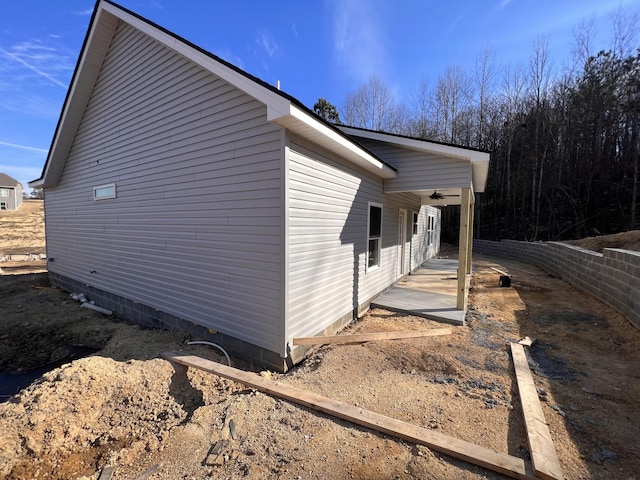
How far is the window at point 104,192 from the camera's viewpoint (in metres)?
6.34

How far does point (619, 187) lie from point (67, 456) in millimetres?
25895

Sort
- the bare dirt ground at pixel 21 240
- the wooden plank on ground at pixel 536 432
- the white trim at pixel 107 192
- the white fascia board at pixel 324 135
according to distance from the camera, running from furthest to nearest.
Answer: the bare dirt ground at pixel 21 240, the white trim at pixel 107 192, the white fascia board at pixel 324 135, the wooden plank on ground at pixel 536 432

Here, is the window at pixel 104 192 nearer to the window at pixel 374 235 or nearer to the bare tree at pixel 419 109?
the window at pixel 374 235

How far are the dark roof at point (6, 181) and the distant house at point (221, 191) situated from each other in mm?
41595

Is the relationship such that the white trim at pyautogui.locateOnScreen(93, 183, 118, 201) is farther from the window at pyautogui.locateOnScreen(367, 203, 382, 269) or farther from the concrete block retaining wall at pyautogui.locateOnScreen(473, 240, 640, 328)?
the concrete block retaining wall at pyautogui.locateOnScreen(473, 240, 640, 328)

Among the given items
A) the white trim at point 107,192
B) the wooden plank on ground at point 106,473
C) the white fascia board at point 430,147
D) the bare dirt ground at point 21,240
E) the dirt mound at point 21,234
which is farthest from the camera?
the dirt mound at point 21,234

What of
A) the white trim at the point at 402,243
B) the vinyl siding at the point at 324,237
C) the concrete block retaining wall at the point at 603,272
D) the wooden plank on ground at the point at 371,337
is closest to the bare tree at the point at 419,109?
the concrete block retaining wall at the point at 603,272

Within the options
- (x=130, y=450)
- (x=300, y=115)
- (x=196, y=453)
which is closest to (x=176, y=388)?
(x=130, y=450)

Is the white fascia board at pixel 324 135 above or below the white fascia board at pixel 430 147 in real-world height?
below

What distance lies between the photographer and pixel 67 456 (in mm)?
2420

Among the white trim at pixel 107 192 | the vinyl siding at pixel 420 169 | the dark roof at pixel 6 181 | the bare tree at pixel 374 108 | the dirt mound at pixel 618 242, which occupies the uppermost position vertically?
the bare tree at pixel 374 108

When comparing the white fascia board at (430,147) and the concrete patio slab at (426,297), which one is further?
the concrete patio slab at (426,297)

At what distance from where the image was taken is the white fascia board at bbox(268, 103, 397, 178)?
11.1 feet

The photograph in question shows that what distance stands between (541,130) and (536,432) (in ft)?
81.7
